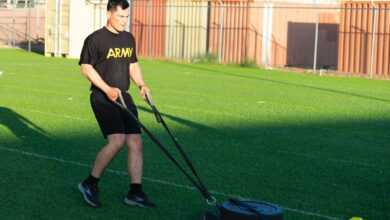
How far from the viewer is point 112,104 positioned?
8859 mm

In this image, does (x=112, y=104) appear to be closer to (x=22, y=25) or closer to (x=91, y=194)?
(x=91, y=194)

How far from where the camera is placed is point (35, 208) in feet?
28.6

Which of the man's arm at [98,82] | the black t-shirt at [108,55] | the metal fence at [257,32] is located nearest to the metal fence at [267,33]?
the metal fence at [257,32]

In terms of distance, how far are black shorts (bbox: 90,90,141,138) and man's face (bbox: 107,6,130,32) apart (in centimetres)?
63

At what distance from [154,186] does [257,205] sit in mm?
2881

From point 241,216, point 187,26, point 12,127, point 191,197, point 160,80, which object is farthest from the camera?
point 187,26

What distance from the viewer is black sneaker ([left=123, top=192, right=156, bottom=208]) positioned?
8.85 metres

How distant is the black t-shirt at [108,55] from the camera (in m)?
8.91

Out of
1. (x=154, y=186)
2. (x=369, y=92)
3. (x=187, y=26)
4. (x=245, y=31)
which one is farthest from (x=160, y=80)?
(x=154, y=186)

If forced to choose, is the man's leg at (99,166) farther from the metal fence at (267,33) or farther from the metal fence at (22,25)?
the metal fence at (22,25)

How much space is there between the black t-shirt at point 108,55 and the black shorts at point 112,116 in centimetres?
12

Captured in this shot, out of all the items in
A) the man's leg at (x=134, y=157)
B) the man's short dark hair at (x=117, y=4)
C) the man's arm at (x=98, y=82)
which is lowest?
the man's leg at (x=134, y=157)

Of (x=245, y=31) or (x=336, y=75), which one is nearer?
(x=336, y=75)

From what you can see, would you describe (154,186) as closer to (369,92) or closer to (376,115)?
(376,115)
